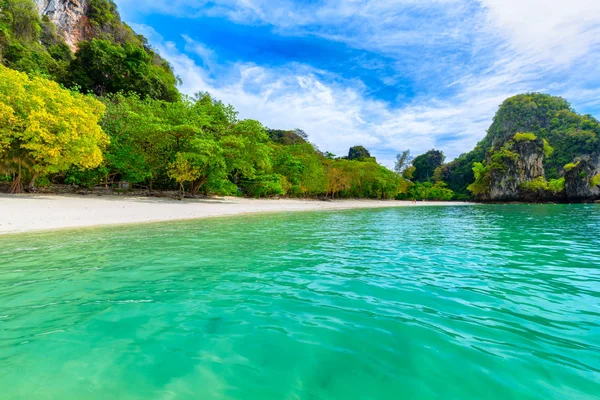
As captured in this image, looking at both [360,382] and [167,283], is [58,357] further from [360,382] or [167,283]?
[360,382]

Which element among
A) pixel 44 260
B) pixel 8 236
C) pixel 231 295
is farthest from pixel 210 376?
pixel 8 236

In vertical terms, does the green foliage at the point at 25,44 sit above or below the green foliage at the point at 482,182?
above

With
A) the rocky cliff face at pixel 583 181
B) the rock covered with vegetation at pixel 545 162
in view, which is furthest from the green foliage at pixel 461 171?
the rocky cliff face at pixel 583 181

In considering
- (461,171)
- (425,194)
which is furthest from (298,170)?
(461,171)

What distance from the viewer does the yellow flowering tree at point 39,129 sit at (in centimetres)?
2070

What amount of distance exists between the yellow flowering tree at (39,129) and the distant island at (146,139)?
3.2 inches

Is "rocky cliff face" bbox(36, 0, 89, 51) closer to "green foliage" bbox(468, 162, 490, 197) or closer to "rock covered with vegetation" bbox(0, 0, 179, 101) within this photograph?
"rock covered with vegetation" bbox(0, 0, 179, 101)

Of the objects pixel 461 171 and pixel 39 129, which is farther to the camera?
pixel 461 171

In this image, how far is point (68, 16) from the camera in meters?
68.5

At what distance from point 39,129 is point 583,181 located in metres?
102

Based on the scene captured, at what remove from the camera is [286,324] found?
4.00 metres

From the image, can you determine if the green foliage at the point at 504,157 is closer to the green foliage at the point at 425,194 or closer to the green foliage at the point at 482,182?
the green foliage at the point at 482,182

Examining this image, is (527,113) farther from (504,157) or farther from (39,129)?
(39,129)

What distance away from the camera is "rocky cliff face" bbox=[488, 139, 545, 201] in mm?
81375
